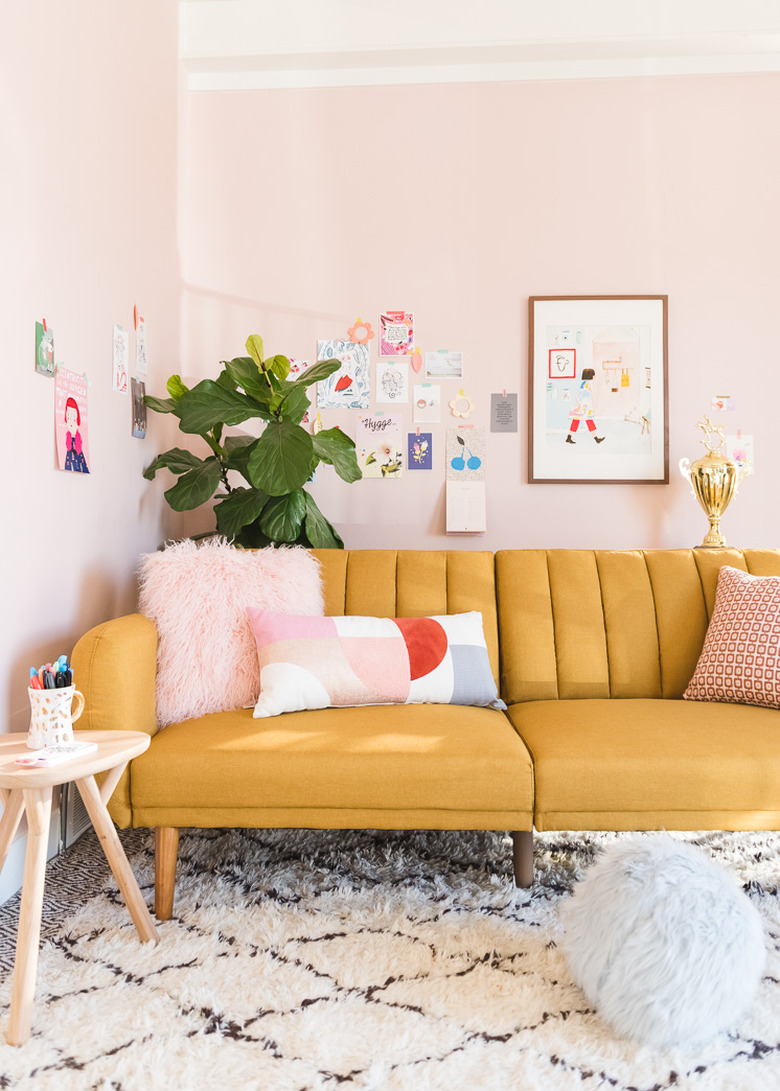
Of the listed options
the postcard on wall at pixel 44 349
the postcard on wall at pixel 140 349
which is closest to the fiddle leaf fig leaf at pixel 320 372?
the postcard on wall at pixel 140 349

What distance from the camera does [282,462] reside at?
2324 mm

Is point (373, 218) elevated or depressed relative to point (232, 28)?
depressed

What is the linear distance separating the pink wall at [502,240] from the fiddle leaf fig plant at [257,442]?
1.62 ft

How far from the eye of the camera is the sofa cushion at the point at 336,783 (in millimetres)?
1672

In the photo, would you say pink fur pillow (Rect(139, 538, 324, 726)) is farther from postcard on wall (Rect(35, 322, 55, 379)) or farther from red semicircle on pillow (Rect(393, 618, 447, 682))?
postcard on wall (Rect(35, 322, 55, 379))

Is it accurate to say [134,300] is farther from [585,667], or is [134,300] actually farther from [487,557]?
[585,667]

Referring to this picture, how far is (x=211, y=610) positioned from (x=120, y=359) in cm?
96

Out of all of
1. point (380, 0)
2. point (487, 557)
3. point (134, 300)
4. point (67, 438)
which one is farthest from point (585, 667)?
point (380, 0)

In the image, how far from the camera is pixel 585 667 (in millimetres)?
2273

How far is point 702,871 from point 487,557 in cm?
126

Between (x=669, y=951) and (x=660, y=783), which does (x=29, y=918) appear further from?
(x=660, y=783)

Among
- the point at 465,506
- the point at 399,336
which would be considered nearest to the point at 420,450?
the point at 465,506

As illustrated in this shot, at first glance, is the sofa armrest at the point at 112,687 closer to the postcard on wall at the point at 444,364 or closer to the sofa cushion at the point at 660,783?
the sofa cushion at the point at 660,783

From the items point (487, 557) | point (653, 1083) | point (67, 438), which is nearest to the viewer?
point (653, 1083)
